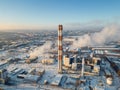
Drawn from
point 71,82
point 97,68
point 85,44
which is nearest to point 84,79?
point 71,82

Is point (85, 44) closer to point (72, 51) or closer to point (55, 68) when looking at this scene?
point (72, 51)

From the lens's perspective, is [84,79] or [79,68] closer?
[84,79]

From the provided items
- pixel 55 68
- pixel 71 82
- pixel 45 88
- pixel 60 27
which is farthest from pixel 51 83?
pixel 60 27

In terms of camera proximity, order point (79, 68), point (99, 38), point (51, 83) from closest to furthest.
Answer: point (51, 83), point (79, 68), point (99, 38)

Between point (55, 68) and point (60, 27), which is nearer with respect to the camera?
A: point (60, 27)

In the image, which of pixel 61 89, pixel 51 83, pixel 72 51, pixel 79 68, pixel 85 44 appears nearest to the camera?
pixel 61 89

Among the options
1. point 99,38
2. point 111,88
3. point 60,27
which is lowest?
point 111,88

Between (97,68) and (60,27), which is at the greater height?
(60,27)

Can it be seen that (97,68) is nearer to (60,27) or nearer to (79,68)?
(79,68)

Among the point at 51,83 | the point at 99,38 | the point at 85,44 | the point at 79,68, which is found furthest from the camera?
the point at 99,38
